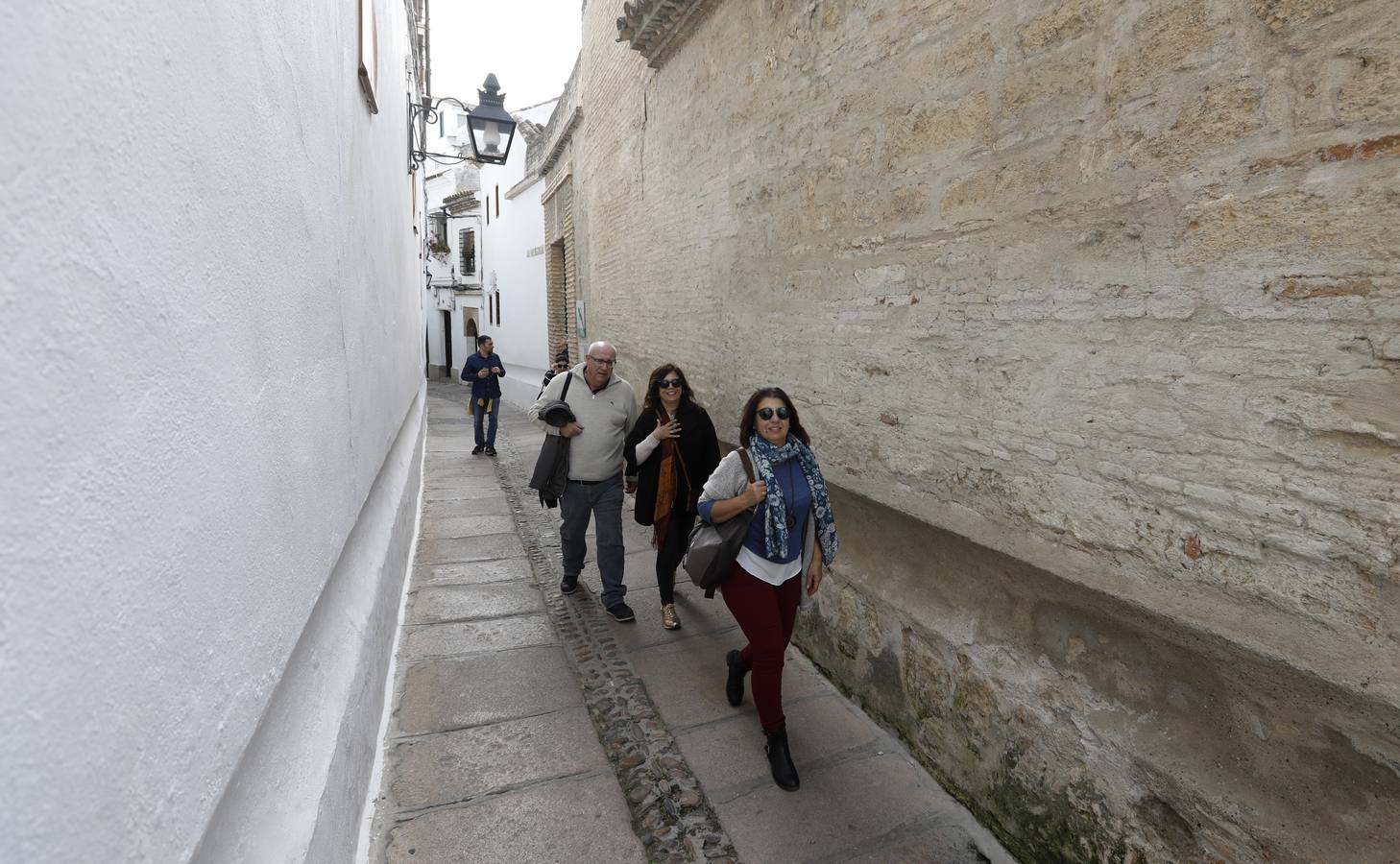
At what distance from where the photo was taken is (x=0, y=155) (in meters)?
0.75

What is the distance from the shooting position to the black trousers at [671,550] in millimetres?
4312

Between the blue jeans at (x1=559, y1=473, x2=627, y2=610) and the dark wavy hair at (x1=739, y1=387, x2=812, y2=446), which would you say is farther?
the blue jeans at (x1=559, y1=473, x2=627, y2=610)

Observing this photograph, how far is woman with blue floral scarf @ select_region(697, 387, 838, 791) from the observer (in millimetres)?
2883

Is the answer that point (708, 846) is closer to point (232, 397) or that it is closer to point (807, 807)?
point (807, 807)

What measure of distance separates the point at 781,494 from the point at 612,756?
1387mm

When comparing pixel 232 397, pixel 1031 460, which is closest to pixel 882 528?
pixel 1031 460

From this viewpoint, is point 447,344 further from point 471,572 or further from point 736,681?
point 736,681

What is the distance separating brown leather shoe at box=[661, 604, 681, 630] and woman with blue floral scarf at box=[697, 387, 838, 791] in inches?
53.9

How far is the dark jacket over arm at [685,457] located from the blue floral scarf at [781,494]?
3.69 ft

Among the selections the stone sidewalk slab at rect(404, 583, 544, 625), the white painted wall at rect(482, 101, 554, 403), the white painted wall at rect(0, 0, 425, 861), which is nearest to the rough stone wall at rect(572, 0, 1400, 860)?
the stone sidewalk slab at rect(404, 583, 544, 625)

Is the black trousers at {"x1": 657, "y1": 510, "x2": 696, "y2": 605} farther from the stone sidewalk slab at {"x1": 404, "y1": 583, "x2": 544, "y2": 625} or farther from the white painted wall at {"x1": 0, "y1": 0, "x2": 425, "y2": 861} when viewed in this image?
the white painted wall at {"x1": 0, "y1": 0, "x2": 425, "y2": 861}

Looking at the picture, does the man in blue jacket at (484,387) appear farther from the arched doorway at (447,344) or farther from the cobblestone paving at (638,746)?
the arched doorway at (447,344)

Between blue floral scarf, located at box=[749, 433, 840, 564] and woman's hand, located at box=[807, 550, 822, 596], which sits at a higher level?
blue floral scarf, located at box=[749, 433, 840, 564]

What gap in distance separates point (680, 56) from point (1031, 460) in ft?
15.5
